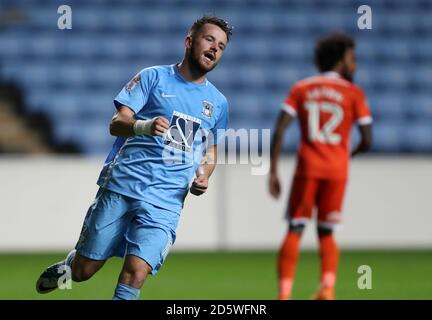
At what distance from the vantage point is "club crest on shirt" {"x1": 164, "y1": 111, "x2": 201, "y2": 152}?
4.82 meters

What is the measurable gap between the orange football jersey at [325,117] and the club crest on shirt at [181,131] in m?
1.16

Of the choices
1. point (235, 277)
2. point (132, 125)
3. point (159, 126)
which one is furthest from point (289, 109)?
Result: point (235, 277)

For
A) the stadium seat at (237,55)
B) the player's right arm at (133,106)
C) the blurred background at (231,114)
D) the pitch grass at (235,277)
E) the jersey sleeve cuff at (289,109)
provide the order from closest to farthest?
1. the player's right arm at (133,106)
2. the jersey sleeve cuff at (289,109)
3. the pitch grass at (235,277)
4. the blurred background at (231,114)
5. the stadium seat at (237,55)

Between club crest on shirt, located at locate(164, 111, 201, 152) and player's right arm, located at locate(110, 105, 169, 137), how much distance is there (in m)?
0.19

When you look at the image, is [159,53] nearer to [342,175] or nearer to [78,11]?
[78,11]

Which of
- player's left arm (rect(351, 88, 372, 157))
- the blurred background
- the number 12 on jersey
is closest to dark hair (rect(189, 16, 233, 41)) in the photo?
the number 12 on jersey

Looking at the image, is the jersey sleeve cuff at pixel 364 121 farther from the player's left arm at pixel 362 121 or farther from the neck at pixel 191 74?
the neck at pixel 191 74

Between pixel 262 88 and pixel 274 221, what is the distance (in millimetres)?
3122

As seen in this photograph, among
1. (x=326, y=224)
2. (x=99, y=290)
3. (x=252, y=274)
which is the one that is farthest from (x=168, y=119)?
(x=252, y=274)

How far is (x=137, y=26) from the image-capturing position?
1401 cm

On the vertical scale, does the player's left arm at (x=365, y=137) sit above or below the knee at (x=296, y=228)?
above

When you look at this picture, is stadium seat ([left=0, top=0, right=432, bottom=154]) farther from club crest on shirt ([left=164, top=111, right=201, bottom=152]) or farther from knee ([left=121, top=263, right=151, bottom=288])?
knee ([left=121, top=263, right=151, bottom=288])

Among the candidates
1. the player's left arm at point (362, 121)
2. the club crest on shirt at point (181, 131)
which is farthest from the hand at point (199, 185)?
the player's left arm at point (362, 121)

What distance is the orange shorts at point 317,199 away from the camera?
5.93 metres
